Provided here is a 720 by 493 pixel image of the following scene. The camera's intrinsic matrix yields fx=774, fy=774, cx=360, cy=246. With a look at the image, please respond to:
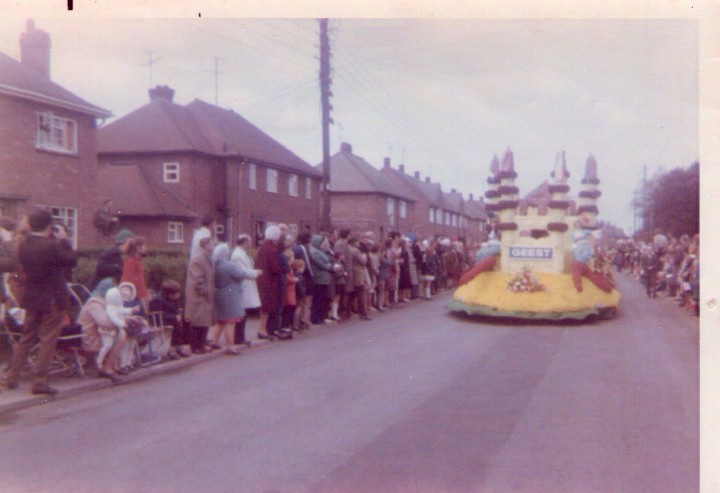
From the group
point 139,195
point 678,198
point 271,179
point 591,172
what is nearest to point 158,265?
point 139,195

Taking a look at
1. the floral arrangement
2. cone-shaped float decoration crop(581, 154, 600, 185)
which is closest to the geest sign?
the floral arrangement

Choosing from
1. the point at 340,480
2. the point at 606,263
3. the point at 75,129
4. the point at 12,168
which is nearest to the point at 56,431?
the point at 340,480

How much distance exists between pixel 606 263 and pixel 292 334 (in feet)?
29.9

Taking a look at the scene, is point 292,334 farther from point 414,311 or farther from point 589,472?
point 589,472

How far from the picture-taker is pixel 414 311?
17.6m

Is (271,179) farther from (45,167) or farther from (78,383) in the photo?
(78,383)

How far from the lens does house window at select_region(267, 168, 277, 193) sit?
12316 mm

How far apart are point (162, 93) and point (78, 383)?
10.8 ft

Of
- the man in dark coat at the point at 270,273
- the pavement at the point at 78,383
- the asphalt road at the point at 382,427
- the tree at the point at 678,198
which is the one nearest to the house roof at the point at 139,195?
the man in dark coat at the point at 270,273

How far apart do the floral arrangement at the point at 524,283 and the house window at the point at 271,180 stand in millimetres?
4865

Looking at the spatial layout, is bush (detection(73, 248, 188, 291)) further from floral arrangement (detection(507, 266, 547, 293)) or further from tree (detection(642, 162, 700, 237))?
tree (detection(642, 162, 700, 237))

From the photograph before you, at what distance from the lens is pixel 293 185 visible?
51.1ft

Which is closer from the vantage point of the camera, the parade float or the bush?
the bush

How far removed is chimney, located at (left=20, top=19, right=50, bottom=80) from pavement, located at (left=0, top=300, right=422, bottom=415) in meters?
3.18
